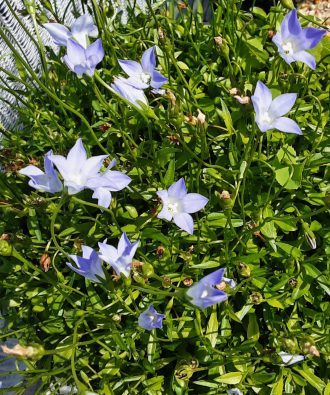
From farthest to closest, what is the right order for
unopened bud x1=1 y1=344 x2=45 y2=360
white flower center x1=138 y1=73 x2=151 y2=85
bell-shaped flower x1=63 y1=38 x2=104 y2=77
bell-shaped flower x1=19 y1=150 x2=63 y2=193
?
white flower center x1=138 y1=73 x2=151 y2=85, bell-shaped flower x1=63 y1=38 x2=104 y2=77, bell-shaped flower x1=19 y1=150 x2=63 y2=193, unopened bud x1=1 y1=344 x2=45 y2=360

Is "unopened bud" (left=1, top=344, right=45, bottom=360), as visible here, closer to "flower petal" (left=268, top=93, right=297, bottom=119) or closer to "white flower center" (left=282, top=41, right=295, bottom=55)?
"flower petal" (left=268, top=93, right=297, bottom=119)

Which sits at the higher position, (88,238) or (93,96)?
(93,96)

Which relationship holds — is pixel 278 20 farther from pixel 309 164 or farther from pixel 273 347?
pixel 273 347

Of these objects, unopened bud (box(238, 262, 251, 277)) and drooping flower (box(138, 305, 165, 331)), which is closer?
drooping flower (box(138, 305, 165, 331))

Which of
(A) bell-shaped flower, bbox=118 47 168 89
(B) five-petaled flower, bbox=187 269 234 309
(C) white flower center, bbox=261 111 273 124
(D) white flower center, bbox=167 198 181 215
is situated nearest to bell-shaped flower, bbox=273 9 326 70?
(C) white flower center, bbox=261 111 273 124

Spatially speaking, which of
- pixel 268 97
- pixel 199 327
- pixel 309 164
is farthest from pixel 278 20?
pixel 199 327

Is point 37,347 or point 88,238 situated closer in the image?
point 37,347
